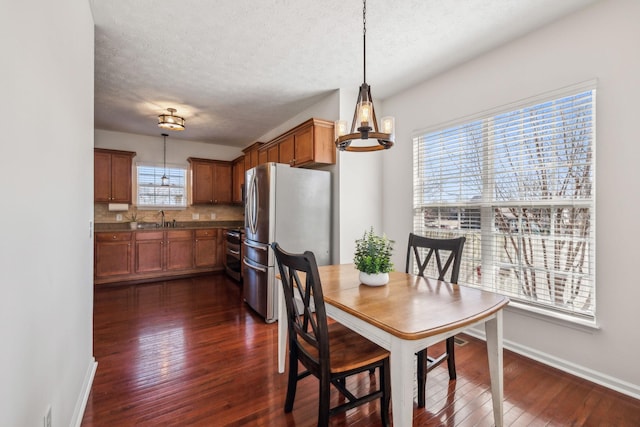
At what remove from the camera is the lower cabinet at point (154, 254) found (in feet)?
15.6

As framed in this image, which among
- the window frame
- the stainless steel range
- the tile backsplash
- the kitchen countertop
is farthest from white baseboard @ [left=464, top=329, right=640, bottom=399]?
the window frame

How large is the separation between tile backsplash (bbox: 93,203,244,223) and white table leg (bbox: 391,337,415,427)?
5.73 m

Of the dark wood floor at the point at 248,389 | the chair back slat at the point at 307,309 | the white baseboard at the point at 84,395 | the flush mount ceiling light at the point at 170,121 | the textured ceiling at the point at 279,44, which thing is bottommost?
the dark wood floor at the point at 248,389

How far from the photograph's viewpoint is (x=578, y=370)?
7.13ft

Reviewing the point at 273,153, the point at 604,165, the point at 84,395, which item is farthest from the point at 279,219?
the point at 604,165

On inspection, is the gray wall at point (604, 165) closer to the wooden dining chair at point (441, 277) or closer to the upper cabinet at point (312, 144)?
the wooden dining chair at point (441, 277)

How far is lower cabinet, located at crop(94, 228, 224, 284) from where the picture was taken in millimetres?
4746

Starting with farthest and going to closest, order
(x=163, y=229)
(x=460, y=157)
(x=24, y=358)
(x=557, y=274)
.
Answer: (x=163, y=229) < (x=460, y=157) < (x=557, y=274) < (x=24, y=358)

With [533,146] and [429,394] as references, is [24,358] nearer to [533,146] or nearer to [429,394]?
[429,394]

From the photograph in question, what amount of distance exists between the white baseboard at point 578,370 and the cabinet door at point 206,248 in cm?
486

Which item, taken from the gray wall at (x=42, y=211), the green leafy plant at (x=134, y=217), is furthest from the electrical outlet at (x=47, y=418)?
the green leafy plant at (x=134, y=217)

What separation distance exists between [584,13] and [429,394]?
300 centimetres

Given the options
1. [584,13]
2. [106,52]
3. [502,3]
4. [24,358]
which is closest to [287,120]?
[106,52]

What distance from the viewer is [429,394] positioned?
197 centimetres
